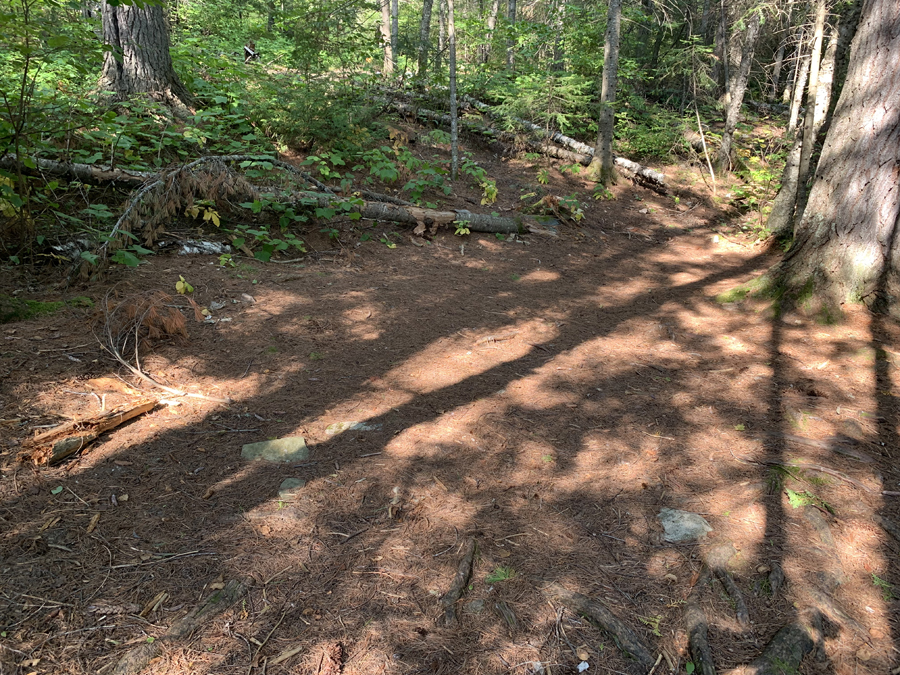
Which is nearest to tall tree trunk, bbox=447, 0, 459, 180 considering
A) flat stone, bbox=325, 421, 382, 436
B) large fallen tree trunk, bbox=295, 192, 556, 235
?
large fallen tree trunk, bbox=295, 192, 556, 235

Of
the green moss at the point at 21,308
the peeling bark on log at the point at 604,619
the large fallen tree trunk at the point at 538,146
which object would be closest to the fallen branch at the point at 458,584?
the peeling bark on log at the point at 604,619

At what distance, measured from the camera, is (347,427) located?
13.3ft

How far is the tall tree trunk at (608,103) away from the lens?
11648 millimetres

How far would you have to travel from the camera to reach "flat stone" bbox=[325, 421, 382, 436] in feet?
13.1

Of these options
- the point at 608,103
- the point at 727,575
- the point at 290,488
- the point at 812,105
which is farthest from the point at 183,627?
the point at 608,103

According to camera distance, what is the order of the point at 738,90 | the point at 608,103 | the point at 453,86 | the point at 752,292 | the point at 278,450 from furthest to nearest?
the point at 738,90, the point at 608,103, the point at 453,86, the point at 752,292, the point at 278,450

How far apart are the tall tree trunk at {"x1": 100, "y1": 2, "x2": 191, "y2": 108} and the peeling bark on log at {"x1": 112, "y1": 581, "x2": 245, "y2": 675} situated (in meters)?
9.58

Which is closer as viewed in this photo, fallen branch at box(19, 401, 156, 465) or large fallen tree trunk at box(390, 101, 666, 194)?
fallen branch at box(19, 401, 156, 465)

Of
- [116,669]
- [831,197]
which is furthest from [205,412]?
[831,197]

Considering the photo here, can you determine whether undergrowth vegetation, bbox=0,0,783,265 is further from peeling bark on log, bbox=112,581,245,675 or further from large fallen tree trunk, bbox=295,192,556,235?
peeling bark on log, bbox=112,581,245,675

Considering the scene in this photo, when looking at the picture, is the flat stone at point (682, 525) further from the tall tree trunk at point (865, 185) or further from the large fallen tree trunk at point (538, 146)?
the large fallen tree trunk at point (538, 146)

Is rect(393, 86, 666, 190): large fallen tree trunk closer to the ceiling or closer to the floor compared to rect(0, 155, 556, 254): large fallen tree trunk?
closer to the ceiling

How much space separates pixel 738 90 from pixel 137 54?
13.1 meters

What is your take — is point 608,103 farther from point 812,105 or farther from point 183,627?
point 183,627
